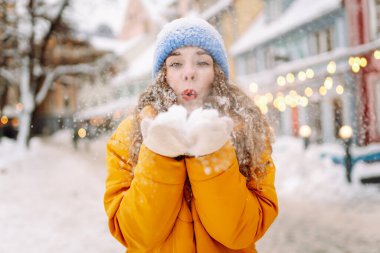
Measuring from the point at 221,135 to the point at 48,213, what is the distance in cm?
688

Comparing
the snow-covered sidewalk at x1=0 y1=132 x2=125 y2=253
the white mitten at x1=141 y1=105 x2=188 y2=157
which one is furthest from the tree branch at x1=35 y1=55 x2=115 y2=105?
the white mitten at x1=141 y1=105 x2=188 y2=157

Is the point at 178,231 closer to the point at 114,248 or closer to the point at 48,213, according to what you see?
the point at 114,248

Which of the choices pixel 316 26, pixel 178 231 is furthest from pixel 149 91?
Result: pixel 316 26

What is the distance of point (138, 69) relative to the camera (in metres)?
31.3

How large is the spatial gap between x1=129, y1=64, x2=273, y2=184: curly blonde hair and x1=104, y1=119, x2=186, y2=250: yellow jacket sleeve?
0.11m

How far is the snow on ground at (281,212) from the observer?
197 inches

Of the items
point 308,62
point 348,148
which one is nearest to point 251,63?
point 308,62

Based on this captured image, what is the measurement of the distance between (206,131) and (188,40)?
617 millimetres

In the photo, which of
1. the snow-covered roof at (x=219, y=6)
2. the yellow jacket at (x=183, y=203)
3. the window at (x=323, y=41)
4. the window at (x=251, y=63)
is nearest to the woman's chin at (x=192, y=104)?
the yellow jacket at (x=183, y=203)

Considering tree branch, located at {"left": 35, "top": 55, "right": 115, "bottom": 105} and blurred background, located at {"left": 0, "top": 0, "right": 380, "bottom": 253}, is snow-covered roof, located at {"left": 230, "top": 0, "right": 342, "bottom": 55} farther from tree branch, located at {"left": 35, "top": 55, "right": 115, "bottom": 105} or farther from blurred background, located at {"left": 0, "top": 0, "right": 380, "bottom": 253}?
tree branch, located at {"left": 35, "top": 55, "right": 115, "bottom": 105}

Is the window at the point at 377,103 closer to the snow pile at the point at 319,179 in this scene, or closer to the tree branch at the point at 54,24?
the snow pile at the point at 319,179

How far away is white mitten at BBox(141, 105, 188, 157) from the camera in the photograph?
1.04 meters

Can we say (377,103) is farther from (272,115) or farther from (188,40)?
(188,40)

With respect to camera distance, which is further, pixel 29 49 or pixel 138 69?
pixel 138 69
